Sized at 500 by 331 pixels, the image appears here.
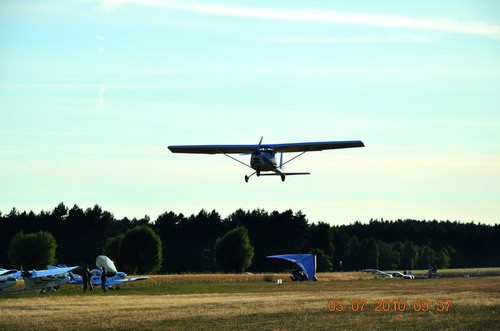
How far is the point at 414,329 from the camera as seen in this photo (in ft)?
90.5

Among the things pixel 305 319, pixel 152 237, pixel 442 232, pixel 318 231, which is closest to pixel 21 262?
pixel 152 237

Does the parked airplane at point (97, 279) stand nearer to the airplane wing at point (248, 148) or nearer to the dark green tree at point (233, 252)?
the airplane wing at point (248, 148)

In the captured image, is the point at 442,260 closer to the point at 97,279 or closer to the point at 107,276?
the point at 107,276

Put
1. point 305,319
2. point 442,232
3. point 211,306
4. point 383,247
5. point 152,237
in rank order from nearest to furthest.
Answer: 1. point 305,319
2. point 211,306
3. point 152,237
4. point 383,247
5. point 442,232

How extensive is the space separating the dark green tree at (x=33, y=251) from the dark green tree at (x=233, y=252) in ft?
62.0

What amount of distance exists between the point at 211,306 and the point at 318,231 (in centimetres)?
9751

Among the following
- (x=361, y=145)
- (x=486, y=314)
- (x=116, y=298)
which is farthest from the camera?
(x=361, y=145)

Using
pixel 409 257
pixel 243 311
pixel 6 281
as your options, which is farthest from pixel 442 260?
pixel 243 311

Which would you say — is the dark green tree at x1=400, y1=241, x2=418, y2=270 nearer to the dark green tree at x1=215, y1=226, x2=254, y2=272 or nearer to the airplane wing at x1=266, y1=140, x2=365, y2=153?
the dark green tree at x1=215, y1=226, x2=254, y2=272

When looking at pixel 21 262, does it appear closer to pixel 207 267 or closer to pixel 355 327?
pixel 207 267

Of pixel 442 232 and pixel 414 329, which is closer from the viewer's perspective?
pixel 414 329

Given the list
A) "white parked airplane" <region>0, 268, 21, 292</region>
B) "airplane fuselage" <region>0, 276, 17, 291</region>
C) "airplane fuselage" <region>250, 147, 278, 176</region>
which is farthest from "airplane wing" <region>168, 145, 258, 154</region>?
"airplane fuselage" <region>0, 276, 17, 291</region>

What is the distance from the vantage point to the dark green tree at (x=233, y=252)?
3994 inches

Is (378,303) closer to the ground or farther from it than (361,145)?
closer to the ground
